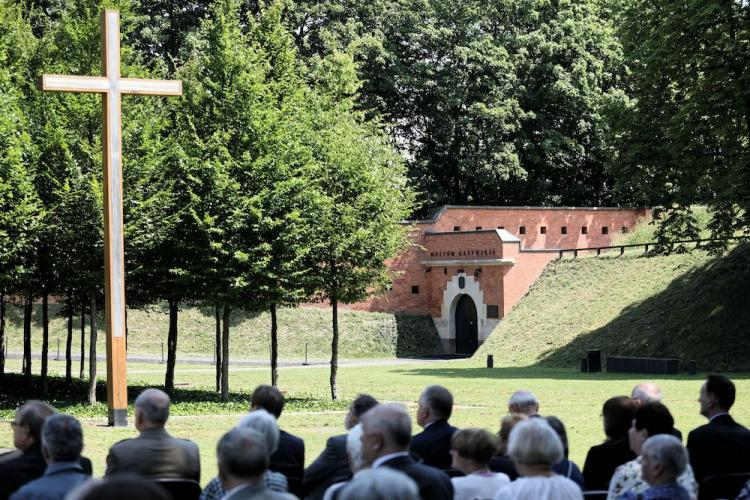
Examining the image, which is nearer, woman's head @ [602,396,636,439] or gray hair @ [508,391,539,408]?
woman's head @ [602,396,636,439]

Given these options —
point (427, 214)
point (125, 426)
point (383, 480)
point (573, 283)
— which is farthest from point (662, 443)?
point (427, 214)

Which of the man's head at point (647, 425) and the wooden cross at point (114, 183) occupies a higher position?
the wooden cross at point (114, 183)

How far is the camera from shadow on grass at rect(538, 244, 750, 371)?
119 ft

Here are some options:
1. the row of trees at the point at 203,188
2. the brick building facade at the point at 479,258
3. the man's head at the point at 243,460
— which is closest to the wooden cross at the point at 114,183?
the row of trees at the point at 203,188

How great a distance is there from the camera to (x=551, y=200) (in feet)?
209

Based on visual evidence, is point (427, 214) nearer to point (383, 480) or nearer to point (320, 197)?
point (320, 197)

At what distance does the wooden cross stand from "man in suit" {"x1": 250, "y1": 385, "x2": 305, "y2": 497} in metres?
11.6

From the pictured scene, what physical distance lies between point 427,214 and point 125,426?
4271cm

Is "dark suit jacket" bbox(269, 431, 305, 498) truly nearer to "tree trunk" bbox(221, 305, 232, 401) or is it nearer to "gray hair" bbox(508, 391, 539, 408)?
"gray hair" bbox(508, 391, 539, 408)

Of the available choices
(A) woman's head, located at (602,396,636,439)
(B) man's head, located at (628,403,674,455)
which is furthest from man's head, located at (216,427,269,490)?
(A) woman's head, located at (602,396,636,439)

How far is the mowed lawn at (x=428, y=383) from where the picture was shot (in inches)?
749

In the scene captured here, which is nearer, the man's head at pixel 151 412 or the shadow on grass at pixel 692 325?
the man's head at pixel 151 412

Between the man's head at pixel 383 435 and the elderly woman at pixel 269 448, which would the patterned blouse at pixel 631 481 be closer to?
the man's head at pixel 383 435

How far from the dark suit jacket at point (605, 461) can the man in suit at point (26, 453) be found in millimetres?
3879
